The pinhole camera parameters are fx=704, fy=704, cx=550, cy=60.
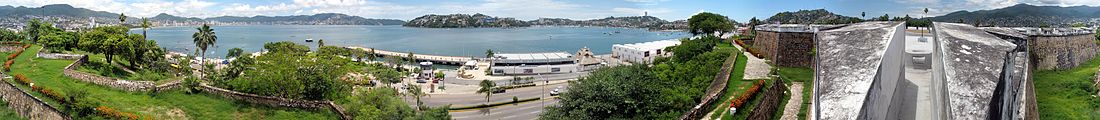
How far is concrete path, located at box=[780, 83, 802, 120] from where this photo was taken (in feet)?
49.0

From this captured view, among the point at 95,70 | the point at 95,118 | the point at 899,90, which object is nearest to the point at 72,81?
the point at 95,70

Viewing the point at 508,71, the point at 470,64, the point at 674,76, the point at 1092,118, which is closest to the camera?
the point at 1092,118

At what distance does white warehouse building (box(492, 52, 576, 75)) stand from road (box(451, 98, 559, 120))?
15847 mm

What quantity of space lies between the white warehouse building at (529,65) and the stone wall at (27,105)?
92.1 feet

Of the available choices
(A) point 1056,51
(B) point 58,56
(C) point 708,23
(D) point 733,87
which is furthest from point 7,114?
(C) point 708,23

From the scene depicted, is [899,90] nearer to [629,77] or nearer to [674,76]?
[629,77]

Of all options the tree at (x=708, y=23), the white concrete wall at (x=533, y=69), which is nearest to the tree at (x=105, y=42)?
the white concrete wall at (x=533, y=69)

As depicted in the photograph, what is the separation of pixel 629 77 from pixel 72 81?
16.5m

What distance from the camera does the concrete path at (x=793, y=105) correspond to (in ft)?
49.0

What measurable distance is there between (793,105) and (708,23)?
3016 centimetres

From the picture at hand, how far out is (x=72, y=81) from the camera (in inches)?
828

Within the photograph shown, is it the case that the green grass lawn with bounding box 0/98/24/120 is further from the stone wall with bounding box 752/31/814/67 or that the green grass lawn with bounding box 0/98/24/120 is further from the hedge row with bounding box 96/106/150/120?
the stone wall with bounding box 752/31/814/67

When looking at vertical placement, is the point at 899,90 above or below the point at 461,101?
above

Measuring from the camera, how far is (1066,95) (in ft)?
49.6
